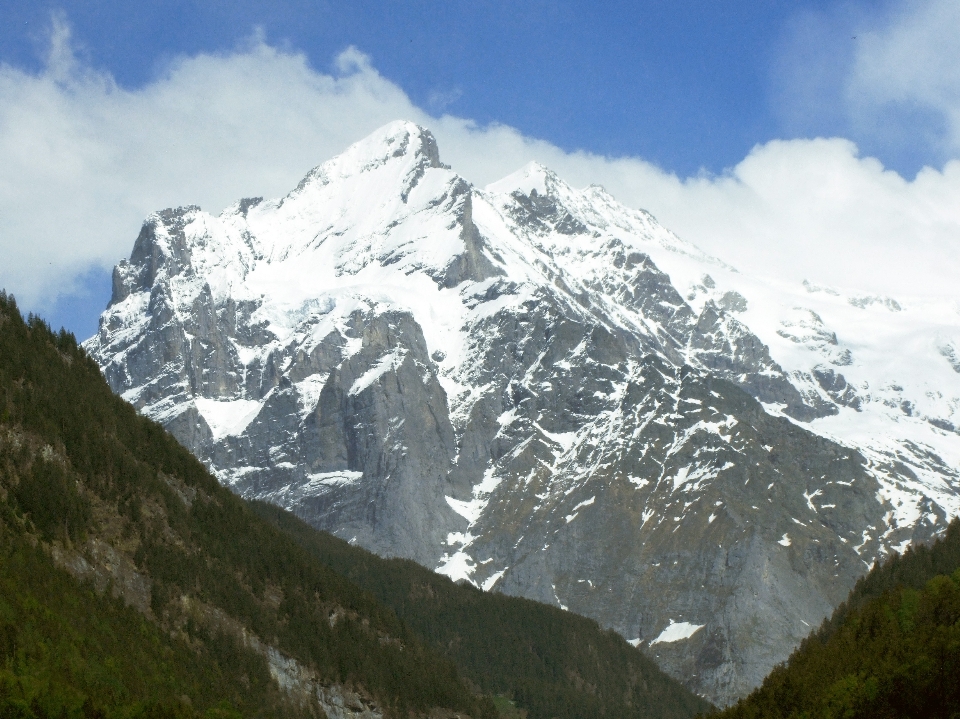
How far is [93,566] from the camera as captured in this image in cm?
18075

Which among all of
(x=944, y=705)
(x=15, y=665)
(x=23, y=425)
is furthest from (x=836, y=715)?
(x=23, y=425)

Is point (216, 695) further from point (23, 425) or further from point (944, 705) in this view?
point (944, 705)

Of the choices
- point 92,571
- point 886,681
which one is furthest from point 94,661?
point 886,681

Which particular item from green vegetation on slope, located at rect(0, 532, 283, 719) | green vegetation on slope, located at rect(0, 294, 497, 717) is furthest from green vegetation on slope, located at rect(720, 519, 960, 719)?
green vegetation on slope, located at rect(0, 294, 497, 717)

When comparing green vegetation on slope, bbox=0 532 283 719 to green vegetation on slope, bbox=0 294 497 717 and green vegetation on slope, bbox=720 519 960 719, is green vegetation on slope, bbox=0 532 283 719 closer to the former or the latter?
green vegetation on slope, bbox=0 294 497 717

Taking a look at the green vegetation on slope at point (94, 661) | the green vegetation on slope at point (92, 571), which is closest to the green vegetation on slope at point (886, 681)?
the green vegetation on slope at point (94, 661)

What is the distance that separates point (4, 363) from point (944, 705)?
10757 centimetres

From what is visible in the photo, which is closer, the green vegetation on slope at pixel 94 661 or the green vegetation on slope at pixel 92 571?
the green vegetation on slope at pixel 94 661

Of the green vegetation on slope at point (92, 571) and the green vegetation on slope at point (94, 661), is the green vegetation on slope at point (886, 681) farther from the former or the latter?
the green vegetation on slope at point (92, 571)

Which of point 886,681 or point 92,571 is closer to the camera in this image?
point 886,681

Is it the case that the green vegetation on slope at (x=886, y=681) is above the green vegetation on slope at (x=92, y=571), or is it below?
below

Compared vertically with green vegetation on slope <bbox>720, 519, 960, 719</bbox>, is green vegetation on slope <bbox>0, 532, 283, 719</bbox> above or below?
above

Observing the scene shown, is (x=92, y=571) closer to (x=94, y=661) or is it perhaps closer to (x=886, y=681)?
(x=94, y=661)

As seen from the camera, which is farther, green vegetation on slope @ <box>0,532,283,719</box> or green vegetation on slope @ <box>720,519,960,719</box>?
green vegetation on slope @ <box>720,519,960,719</box>
